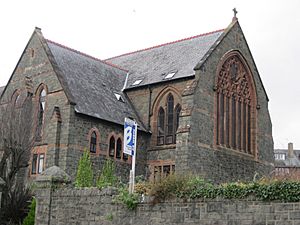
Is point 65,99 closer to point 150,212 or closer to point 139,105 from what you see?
point 139,105

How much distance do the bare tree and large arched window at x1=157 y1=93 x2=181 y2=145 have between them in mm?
9414

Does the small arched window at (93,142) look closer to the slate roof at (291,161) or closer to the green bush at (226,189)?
the green bush at (226,189)

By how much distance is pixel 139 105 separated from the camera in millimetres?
36750

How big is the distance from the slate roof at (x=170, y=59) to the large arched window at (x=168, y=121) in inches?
68.7

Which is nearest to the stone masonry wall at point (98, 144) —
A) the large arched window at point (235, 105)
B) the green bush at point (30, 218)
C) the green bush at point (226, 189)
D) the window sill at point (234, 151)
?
the window sill at point (234, 151)

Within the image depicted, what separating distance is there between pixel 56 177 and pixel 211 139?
14819 millimetres

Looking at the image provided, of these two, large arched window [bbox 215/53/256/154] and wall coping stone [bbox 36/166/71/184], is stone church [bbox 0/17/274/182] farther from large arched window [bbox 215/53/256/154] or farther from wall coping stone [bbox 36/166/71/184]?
wall coping stone [bbox 36/166/71/184]

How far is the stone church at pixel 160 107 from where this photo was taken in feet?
101

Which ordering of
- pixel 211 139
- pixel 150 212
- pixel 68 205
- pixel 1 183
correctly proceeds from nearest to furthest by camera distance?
pixel 150 212, pixel 68 205, pixel 1 183, pixel 211 139

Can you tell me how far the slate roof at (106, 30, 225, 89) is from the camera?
3532cm

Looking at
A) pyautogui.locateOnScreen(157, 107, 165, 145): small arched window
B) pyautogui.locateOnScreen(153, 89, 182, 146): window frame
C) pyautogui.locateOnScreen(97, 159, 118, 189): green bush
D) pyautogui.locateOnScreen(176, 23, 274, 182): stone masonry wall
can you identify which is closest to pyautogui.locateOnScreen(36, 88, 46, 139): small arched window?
pyautogui.locateOnScreen(97, 159, 118, 189): green bush

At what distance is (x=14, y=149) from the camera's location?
25.9 meters

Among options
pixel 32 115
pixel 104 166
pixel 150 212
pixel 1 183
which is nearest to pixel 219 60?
pixel 104 166

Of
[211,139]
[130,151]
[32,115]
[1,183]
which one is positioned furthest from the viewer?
[211,139]
